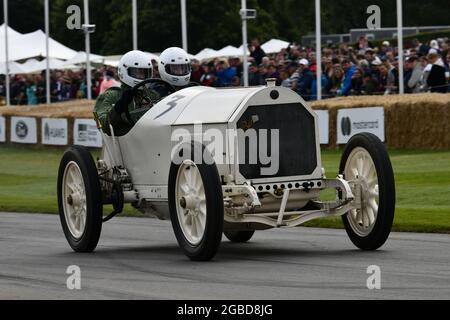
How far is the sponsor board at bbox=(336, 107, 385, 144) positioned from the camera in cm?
2819

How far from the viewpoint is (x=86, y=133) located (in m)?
35.0

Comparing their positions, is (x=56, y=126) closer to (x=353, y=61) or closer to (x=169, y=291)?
(x=353, y=61)

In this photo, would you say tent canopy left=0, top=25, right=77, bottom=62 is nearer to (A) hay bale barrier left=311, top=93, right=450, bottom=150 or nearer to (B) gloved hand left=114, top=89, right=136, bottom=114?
(A) hay bale barrier left=311, top=93, right=450, bottom=150

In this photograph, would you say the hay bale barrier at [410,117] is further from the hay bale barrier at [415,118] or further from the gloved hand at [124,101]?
the gloved hand at [124,101]

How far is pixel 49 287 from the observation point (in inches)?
397

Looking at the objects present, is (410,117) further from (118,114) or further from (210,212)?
(210,212)

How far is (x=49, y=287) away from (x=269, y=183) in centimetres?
267

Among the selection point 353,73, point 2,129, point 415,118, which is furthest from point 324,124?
point 2,129

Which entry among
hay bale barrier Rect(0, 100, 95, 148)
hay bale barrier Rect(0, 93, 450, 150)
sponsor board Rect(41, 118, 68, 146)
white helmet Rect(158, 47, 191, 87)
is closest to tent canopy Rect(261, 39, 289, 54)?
hay bale barrier Rect(0, 100, 95, 148)

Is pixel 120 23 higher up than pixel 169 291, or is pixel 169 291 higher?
pixel 120 23

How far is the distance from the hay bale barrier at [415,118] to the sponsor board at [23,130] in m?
12.1

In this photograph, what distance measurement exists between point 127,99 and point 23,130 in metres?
25.7
